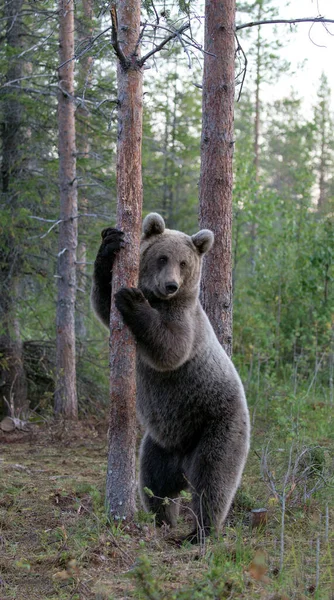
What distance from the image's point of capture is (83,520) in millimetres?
5480

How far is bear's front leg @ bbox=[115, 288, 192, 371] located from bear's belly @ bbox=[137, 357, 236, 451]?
15.5 inches

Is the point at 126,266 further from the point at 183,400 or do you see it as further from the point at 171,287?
the point at 183,400

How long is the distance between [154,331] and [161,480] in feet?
5.47

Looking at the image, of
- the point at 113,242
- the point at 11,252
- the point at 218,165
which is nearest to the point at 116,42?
the point at 113,242

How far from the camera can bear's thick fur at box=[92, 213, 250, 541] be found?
18.3 feet

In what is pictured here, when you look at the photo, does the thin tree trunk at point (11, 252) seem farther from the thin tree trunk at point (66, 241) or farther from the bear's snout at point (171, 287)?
the bear's snout at point (171, 287)

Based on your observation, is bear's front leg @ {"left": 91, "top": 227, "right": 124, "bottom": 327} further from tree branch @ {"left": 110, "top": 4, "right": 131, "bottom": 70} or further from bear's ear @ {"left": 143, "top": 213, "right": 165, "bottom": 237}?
tree branch @ {"left": 110, "top": 4, "right": 131, "bottom": 70}

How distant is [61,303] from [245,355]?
160 inches

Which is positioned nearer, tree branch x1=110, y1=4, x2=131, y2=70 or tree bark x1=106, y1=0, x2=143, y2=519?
tree branch x1=110, y1=4, x2=131, y2=70

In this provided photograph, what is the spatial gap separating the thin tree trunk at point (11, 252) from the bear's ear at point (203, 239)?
4.78 m

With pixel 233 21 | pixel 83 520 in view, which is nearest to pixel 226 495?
pixel 83 520

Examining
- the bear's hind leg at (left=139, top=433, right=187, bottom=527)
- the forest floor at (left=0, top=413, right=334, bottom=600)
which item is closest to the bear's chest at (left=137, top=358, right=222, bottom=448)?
the bear's hind leg at (left=139, top=433, right=187, bottom=527)

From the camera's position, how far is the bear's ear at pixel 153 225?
5973 millimetres

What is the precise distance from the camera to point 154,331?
5.27 m
